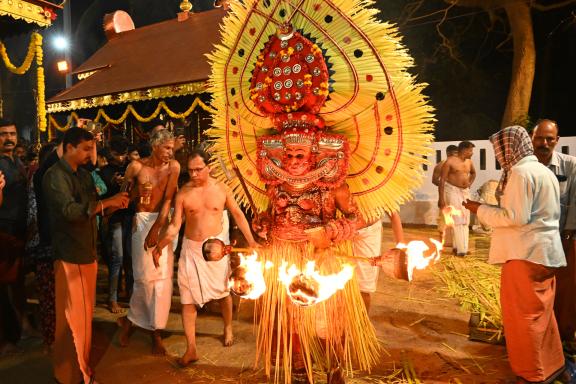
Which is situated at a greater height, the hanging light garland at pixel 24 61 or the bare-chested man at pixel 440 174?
the hanging light garland at pixel 24 61

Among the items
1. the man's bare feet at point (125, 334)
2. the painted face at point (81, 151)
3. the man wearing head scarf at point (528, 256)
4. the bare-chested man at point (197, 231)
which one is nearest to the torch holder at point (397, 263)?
the man wearing head scarf at point (528, 256)

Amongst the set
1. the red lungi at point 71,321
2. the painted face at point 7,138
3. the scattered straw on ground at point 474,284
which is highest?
the painted face at point 7,138

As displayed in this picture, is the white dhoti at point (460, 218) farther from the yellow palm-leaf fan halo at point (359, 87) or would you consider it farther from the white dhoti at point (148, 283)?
the white dhoti at point (148, 283)

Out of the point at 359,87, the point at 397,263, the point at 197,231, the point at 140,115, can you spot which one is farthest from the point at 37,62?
the point at 397,263

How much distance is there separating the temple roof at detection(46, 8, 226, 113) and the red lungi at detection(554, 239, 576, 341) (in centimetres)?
687

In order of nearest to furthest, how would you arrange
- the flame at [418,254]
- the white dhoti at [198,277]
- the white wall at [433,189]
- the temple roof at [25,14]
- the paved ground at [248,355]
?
the flame at [418,254] < the paved ground at [248,355] < the white dhoti at [198,277] < the temple roof at [25,14] < the white wall at [433,189]

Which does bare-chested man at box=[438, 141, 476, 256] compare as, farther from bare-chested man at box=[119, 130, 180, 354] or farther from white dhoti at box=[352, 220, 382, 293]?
bare-chested man at box=[119, 130, 180, 354]

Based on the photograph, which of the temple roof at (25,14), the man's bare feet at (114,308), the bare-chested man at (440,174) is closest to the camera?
the man's bare feet at (114,308)

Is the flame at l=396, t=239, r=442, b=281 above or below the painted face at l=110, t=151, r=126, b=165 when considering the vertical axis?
below

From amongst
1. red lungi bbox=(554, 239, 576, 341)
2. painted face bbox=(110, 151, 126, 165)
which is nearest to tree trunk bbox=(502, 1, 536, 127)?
red lungi bbox=(554, 239, 576, 341)

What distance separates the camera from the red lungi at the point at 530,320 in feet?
11.4

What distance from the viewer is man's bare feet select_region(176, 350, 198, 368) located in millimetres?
4164

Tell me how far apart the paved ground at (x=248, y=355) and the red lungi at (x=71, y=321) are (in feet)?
1.42

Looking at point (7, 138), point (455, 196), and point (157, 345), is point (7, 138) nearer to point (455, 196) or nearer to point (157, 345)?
point (157, 345)
